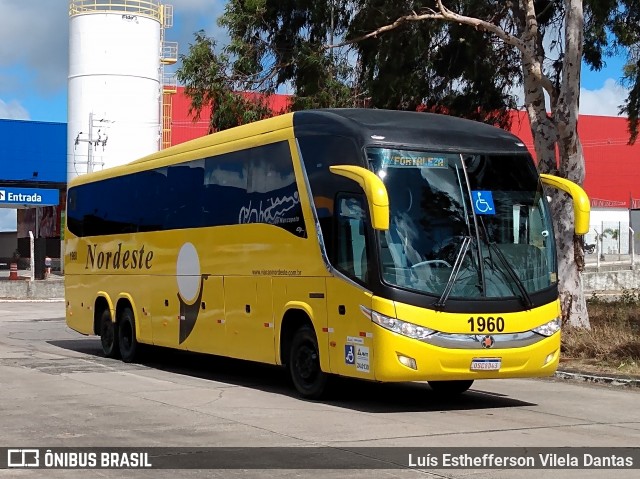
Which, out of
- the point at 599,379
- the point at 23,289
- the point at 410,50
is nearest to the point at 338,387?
the point at 599,379

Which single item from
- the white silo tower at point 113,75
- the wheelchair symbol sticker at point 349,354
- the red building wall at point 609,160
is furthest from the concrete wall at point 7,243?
the wheelchair symbol sticker at point 349,354

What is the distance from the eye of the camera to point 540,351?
1234cm

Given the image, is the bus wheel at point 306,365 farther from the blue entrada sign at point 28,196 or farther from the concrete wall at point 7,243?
the concrete wall at point 7,243

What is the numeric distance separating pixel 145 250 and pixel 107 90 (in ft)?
112

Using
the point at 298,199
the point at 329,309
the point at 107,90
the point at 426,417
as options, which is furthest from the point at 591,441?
the point at 107,90

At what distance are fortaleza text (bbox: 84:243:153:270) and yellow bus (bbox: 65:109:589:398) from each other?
9.58ft

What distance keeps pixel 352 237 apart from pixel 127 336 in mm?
8307

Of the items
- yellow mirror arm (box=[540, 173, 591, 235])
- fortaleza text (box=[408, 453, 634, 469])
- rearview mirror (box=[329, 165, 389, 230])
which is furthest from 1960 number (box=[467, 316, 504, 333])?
fortaleza text (box=[408, 453, 634, 469])

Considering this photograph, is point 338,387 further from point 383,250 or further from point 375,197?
point 375,197

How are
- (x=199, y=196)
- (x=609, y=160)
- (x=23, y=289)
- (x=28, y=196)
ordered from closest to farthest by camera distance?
(x=199, y=196), (x=23, y=289), (x=28, y=196), (x=609, y=160)

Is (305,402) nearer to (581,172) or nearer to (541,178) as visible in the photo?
(541,178)

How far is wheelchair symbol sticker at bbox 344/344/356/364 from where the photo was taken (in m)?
12.1

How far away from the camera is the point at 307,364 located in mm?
13312

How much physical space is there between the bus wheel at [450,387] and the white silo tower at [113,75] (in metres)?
38.3
